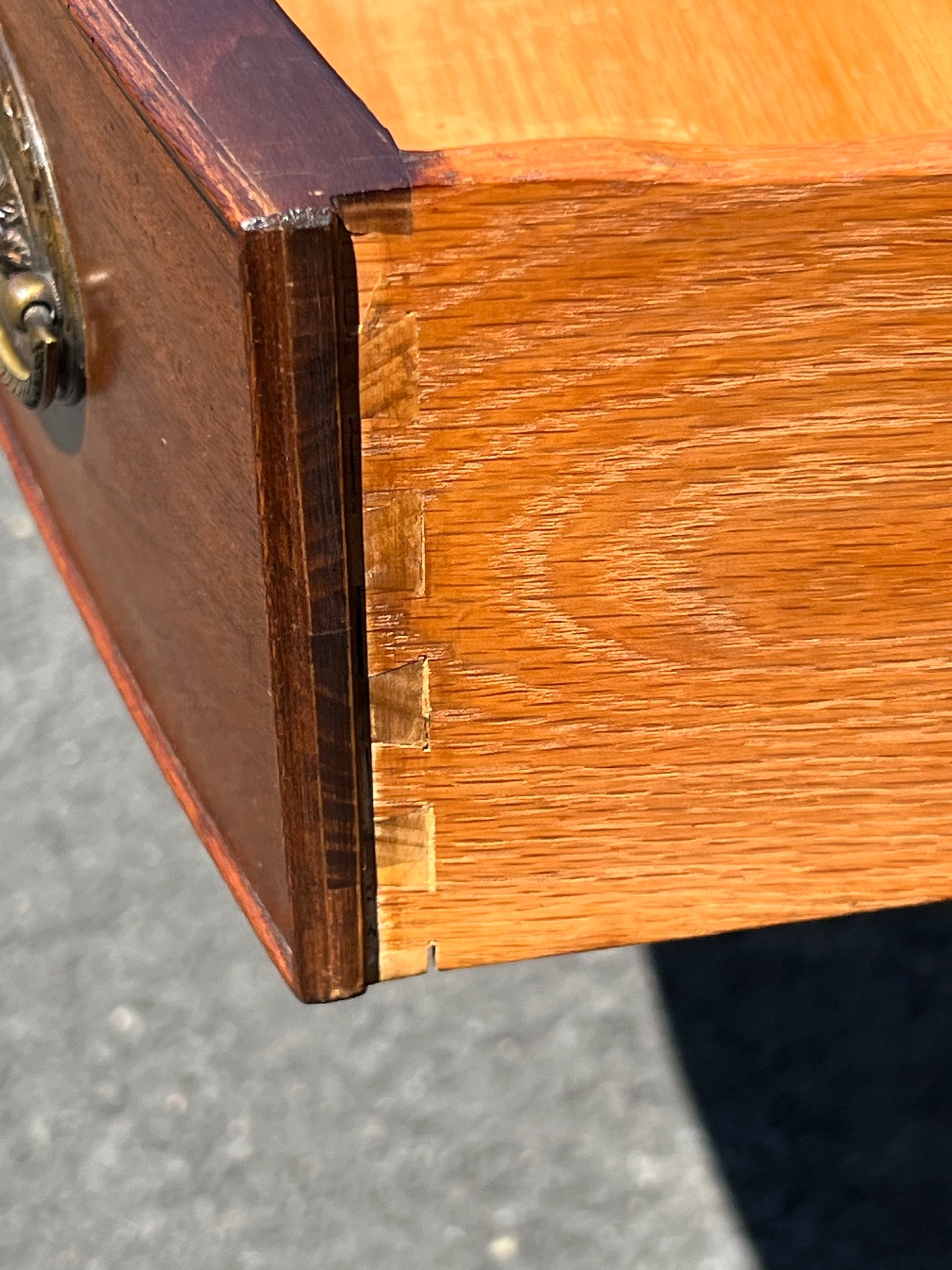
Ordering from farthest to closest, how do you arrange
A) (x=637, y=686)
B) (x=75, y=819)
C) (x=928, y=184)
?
(x=75, y=819)
(x=637, y=686)
(x=928, y=184)

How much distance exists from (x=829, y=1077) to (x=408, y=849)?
28.8 inches

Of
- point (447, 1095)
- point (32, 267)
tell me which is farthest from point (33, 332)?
point (447, 1095)

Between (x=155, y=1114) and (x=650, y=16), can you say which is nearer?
(x=650, y=16)

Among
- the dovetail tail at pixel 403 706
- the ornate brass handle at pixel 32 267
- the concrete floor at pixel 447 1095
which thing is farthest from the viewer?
the concrete floor at pixel 447 1095

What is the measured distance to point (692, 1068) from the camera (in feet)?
4.15

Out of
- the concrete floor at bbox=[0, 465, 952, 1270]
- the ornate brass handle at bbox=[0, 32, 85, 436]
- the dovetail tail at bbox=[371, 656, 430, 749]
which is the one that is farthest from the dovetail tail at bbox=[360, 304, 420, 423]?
the concrete floor at bbox=[0, 465, 952, 1270]

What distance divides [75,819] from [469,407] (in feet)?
3.18

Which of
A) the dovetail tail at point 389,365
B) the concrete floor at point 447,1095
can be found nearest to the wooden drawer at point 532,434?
the dovetail tail at point 389,365

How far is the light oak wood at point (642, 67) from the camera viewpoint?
0.55 metres

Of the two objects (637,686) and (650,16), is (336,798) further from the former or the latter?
(650,16)

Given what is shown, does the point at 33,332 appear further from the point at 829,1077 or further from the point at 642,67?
the point at 829,1077

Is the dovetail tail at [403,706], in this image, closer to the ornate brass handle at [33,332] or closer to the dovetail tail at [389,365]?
the dovetail tail at [389,365]

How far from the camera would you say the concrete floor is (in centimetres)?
116

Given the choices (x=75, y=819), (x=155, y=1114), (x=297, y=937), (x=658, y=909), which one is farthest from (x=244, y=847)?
(x=75, y=819)
